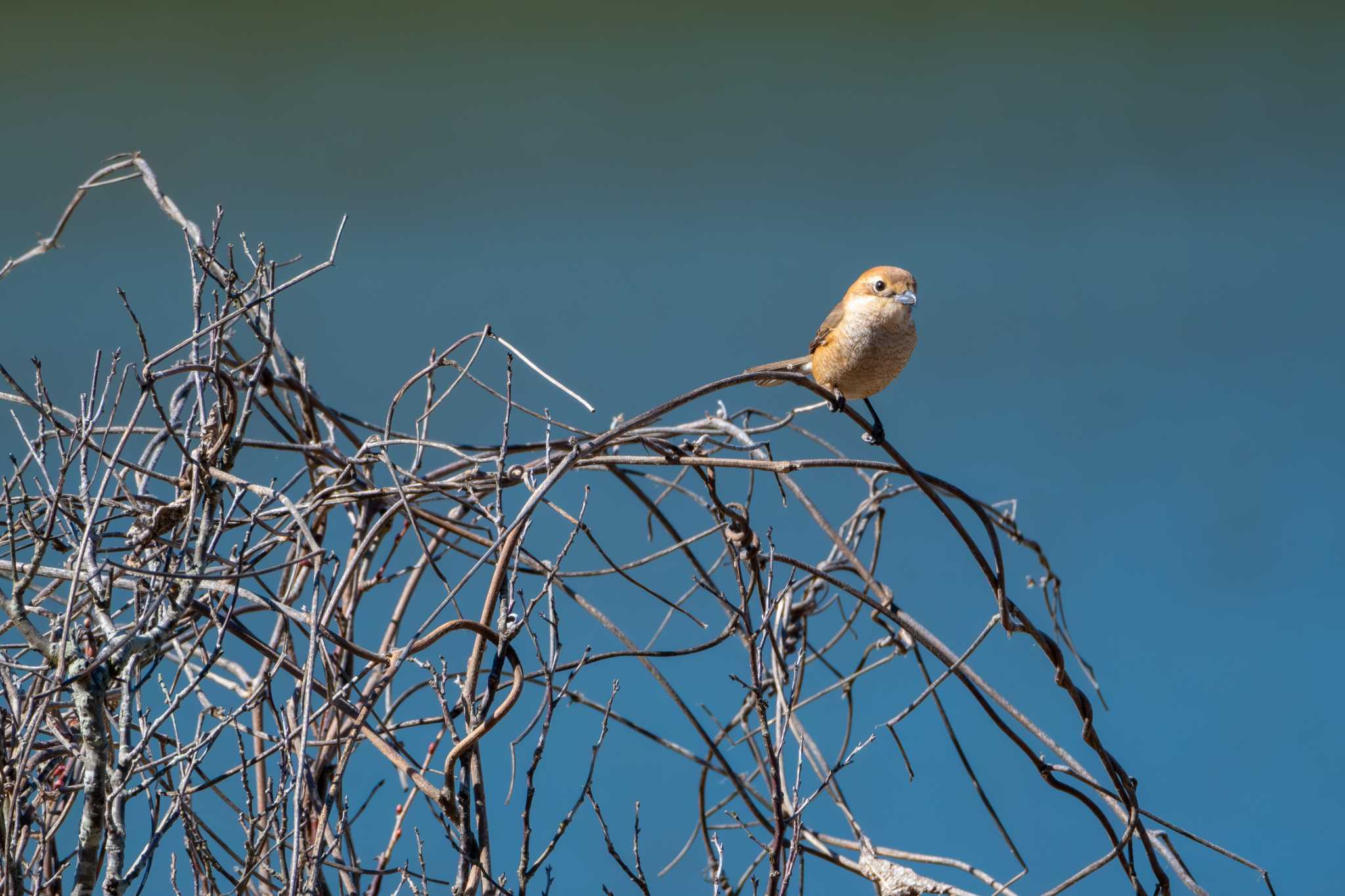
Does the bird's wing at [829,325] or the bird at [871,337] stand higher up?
the bird's wing at [829,325]

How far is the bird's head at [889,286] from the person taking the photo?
Answer: 227cm

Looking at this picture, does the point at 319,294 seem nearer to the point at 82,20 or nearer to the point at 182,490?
the point at 82,20

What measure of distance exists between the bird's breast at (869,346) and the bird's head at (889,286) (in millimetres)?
21

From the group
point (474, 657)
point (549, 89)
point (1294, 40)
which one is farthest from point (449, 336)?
point (1294, 40)

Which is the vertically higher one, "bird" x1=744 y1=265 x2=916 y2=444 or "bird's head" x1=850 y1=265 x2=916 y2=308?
"bird's head" x1=850 y1=265 x2=916 y2=308

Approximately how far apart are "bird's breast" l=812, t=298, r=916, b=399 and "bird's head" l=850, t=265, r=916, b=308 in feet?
0.07

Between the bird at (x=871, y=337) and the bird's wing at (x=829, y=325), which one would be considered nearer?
the bird at (x=871, y=337)

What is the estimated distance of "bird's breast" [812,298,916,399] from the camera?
7.27ft

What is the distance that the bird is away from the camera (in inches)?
87.4

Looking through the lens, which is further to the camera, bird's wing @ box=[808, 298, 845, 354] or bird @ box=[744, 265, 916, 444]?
bird's wing @ box=[808, 298, 845, 354]

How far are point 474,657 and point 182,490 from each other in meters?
0.44

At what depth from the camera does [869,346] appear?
2.21 metres

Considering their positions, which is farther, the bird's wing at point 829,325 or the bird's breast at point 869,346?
the bird's wing at point 829,325

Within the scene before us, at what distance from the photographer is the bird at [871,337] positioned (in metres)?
2.22
